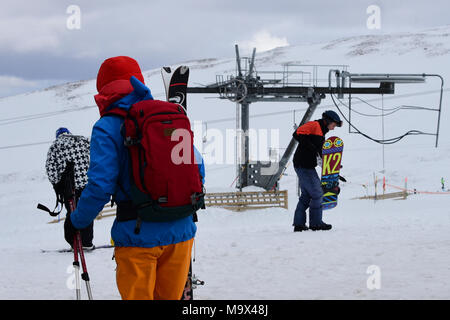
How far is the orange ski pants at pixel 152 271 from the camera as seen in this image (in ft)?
9.53

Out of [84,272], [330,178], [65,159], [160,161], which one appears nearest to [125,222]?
[160,161]

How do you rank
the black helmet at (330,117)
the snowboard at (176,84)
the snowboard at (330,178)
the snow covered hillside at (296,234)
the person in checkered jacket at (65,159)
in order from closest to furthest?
the snowboard at (176,84) → the snow covered hillside at (296,234) → the person in checkered jacket at (65,159) → the black helmet at (330,117) → the snowboard at (330,178)

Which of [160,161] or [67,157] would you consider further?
[67,157]

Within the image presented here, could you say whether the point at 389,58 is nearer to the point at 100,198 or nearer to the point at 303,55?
the point at 303,55

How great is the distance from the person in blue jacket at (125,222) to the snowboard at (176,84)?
1.57 m

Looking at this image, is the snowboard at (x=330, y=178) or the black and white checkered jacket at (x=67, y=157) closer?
the black and white checkered jacket at (x=67, y=157)

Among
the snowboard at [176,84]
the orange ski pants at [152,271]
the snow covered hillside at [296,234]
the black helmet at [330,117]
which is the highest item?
the snowboard at [176,84]

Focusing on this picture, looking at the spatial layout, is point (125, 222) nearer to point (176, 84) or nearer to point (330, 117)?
point (176, 84)

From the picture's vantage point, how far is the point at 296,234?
841cm

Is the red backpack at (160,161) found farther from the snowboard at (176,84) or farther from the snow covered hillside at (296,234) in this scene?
the snow covered hillside at (296,234)

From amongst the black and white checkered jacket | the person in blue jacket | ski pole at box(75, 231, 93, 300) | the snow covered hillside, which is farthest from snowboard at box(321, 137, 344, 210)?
the person in blue jacket

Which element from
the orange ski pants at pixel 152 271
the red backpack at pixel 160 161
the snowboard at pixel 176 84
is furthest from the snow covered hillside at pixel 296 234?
the red backpack at pixel 160 161

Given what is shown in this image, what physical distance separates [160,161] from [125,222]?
419 mm
